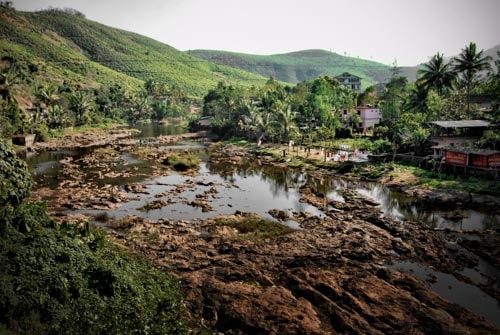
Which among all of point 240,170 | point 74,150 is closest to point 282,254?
point 240,170

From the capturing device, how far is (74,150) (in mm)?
67125

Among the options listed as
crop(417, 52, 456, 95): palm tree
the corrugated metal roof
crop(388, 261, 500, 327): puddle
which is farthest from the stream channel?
crop(417, 52, 456, 95): palm tree

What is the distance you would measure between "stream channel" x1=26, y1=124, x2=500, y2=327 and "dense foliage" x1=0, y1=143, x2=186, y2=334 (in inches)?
505

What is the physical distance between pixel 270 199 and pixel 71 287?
25163 mm

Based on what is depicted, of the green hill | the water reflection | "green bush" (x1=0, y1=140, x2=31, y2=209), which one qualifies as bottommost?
the water reflection

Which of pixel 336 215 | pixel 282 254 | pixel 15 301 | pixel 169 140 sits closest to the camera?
pixel 15 301

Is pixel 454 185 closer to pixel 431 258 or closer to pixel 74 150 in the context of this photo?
pixel 431 258

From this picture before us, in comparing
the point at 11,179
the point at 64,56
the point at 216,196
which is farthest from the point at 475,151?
the point at 64,56

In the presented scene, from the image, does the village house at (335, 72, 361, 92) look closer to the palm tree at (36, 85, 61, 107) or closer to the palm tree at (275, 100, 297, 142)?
the palm tree at (275, 100, 297, 142)

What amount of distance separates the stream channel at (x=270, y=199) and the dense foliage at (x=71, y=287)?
505 inches

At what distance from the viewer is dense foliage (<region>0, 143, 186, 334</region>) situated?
43.7 ft

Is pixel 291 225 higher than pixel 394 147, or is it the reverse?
pixel 394 147

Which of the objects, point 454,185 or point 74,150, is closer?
point 454,185

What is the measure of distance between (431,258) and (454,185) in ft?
57.6
